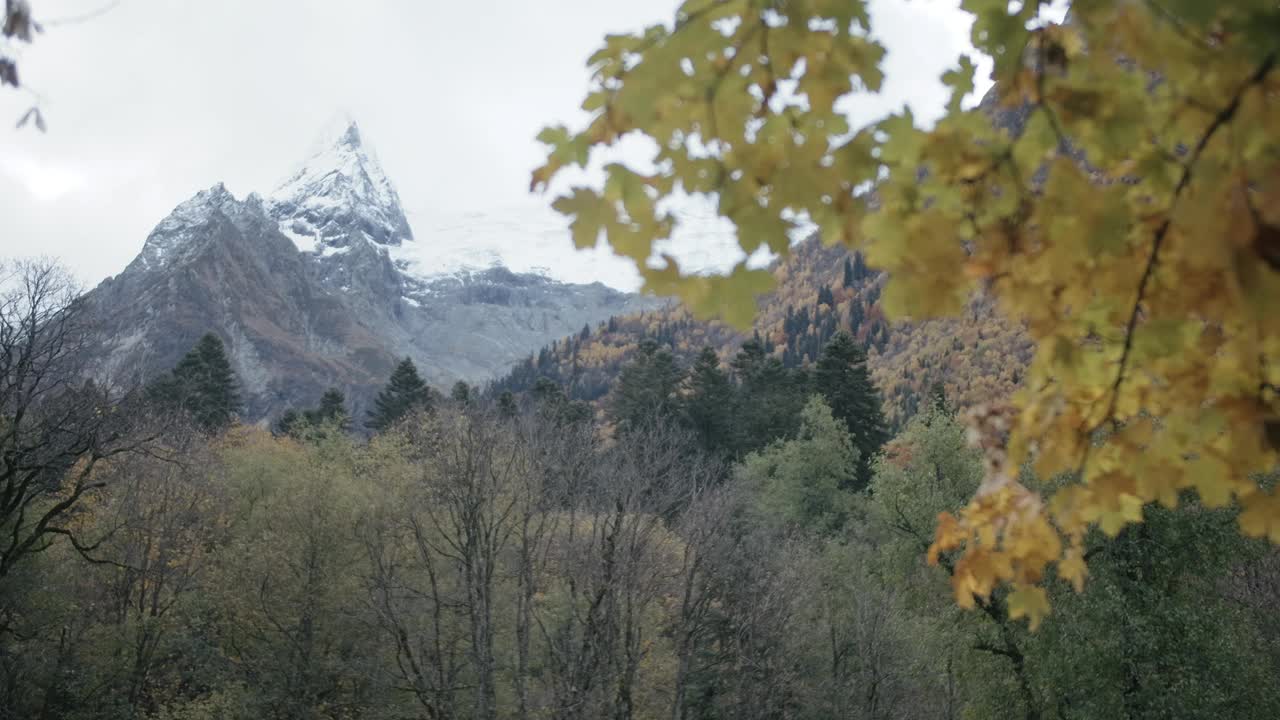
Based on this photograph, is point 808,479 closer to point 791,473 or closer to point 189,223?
point 791,473

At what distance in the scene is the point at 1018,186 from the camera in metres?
1.52

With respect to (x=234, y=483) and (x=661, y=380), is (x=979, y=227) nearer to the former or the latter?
(x=234, y=483)

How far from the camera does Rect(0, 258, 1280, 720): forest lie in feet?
38.7

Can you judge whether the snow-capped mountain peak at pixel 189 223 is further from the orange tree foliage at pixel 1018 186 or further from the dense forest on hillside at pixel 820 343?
the orange tree foliage at pixel 1018 186

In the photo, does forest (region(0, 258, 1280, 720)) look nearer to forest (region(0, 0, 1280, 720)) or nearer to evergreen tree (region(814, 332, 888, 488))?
forest (region(0, 0, 1280, 720))

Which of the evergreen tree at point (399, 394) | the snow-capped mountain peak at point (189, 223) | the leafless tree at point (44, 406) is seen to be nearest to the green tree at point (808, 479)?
the leafless tree at point (44, 406)

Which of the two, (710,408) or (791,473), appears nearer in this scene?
(791,473)

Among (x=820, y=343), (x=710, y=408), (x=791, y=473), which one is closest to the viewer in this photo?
(x=791, y=473)

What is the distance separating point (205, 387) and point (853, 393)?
108 ft

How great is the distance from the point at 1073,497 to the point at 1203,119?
2.93 ft

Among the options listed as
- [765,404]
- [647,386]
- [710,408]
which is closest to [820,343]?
[647,386]

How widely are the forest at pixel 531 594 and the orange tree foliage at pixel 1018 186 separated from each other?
10.7 m

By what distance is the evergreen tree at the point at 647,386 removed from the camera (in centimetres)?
3894

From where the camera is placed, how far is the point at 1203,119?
4.51ft
